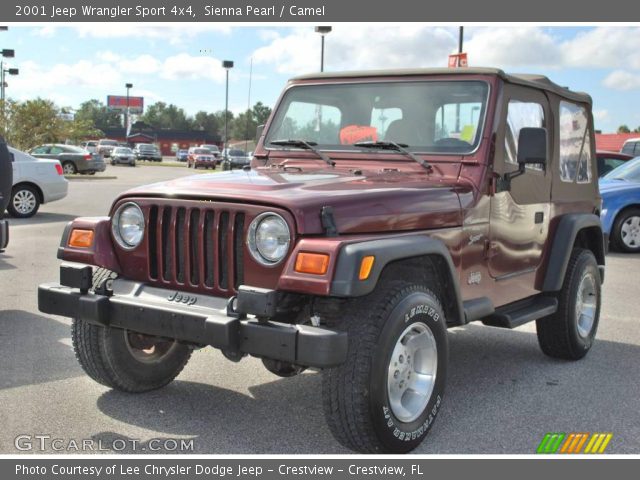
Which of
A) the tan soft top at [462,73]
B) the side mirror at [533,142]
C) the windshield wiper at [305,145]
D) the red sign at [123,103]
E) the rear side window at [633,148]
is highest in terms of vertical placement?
the red sign at [123,103]

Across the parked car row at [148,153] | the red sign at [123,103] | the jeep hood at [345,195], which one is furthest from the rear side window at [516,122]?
the red sign at [123,103]

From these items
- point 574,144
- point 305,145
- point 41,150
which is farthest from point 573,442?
point 41,150

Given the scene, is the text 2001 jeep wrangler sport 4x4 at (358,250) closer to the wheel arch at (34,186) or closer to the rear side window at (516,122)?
the rear side window at (516,122)

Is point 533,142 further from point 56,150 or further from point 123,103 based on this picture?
point 123,103

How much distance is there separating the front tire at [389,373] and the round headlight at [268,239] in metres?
0.43

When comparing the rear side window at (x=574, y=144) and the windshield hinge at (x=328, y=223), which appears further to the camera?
the rear side window at (x=574, y=144)

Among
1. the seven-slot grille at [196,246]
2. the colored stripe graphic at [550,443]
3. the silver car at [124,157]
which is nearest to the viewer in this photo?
the seven-slot grille at [196,246]

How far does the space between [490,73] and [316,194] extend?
1772mm

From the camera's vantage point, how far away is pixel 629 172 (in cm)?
1259

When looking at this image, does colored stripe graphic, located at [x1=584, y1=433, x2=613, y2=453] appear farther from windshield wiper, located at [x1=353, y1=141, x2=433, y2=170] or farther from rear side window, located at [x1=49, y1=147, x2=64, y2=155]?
rear side window, located at [x1=49, y1=147, x2=64, y2=155]

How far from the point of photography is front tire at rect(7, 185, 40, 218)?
48.2 feet

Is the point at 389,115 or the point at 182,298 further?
the point at 389,115

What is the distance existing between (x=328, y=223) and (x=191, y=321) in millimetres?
831

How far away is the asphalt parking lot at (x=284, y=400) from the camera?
4094mm
